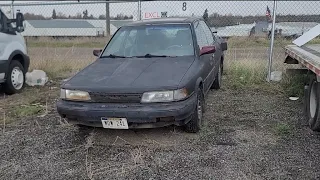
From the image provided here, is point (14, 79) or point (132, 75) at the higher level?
point (132, 75)

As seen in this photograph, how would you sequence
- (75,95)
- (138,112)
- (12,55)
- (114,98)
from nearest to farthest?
(138,112), (114,98), (75,95), (12,55)

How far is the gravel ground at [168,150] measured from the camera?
11.8ft

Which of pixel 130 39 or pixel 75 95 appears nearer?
pixel 75 95

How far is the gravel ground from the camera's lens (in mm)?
3588

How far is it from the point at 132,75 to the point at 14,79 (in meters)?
3.93

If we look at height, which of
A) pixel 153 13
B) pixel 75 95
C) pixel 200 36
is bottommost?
pixel 75 95

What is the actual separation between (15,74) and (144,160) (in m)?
4.62

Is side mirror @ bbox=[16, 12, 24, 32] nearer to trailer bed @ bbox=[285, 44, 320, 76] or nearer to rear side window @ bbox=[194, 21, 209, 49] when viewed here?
rear side window @ bbox=[194, 21, 209, 49]

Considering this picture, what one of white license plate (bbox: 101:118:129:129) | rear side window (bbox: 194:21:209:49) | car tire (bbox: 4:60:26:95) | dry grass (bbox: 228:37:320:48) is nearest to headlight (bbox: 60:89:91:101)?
white license plate (bbox: 101:118:129:129)

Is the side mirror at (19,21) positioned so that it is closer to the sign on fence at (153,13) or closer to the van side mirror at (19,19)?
the van side mirror at (19,19)

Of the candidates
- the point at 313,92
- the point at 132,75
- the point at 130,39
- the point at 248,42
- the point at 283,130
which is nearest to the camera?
the point at 132,75

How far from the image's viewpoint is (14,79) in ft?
24.0

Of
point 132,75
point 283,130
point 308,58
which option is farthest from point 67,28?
point 283,130

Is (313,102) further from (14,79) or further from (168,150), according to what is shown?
(14,79)
